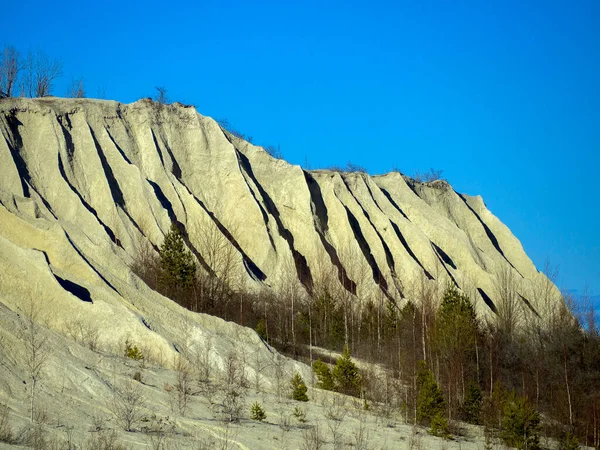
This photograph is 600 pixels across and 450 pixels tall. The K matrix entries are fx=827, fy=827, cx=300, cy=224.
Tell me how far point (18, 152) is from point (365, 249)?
2251cm

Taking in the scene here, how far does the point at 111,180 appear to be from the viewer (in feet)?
157

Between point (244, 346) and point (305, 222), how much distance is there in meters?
24.9

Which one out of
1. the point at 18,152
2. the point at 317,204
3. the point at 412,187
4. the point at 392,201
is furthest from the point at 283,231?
the point at 18,152

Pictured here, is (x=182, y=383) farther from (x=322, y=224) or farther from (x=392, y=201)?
(x=392, y=201)

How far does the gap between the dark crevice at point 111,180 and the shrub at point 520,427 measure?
28.2m

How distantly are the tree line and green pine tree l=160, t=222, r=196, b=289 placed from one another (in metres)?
0.06

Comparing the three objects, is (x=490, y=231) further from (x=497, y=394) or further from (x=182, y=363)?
(x=182, y=363)

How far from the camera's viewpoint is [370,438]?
2069cm

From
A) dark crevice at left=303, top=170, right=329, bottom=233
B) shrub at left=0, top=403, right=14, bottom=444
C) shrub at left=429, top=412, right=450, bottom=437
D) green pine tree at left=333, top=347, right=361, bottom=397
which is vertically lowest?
shrub at left=0, top=403, right=14, bottom=444

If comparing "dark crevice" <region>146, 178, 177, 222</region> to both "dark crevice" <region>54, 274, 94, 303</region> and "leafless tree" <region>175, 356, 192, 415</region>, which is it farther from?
"leafless tree" <region>175, 356, 192, 415</region>

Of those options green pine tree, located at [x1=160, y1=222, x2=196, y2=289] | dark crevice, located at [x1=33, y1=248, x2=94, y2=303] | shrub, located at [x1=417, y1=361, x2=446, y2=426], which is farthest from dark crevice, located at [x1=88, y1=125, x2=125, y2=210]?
shrub, located at [x1=417, y1=361, x2=446, y2=426]

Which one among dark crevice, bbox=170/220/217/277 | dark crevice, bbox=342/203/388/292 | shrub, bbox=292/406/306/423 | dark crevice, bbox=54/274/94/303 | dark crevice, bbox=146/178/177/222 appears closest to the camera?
shrub, bbox=292/406/306/423

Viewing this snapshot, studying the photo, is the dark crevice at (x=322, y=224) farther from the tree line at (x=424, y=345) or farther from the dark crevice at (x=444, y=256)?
the dark crevice at (x=444, y=256)

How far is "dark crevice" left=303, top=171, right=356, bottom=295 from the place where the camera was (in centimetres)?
5044
